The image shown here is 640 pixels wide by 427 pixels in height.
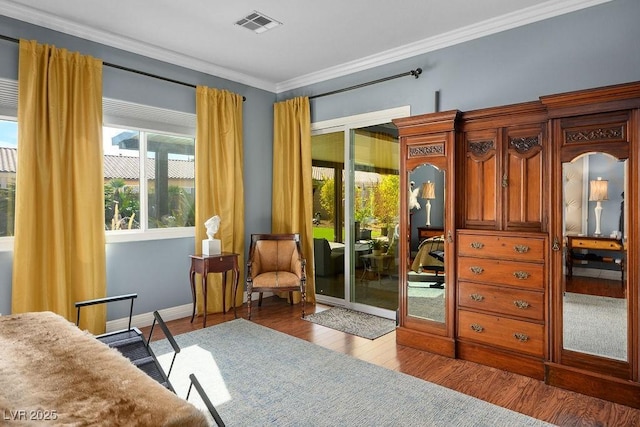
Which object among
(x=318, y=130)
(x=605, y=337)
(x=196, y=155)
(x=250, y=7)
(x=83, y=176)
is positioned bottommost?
(x=605, y=337)

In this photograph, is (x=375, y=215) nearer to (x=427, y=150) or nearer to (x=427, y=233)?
(x=427, y=233)

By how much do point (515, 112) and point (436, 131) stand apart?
600 mm

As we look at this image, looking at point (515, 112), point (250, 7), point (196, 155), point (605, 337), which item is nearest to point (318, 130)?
point (196, 155)

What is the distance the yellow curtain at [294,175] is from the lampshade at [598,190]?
2.95m

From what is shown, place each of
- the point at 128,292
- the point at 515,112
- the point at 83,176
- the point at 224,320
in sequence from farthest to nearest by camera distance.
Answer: the point at 224,320
the point at 128,292
the point at 83,176
the point at 515,112

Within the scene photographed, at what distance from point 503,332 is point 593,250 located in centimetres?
86

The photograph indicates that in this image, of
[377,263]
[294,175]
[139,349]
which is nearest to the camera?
[139,349]

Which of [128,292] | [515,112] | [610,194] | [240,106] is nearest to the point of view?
[610,194]

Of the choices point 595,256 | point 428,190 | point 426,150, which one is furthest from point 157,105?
point 595,256

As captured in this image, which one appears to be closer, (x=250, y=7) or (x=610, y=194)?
(x=610, y=194)

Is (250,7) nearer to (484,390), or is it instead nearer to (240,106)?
(240,106)

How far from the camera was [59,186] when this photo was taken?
3.30 meters

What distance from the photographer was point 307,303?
4914mm

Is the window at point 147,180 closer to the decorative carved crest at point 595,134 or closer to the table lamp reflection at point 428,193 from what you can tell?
the table lamp reflection at point 428,193
